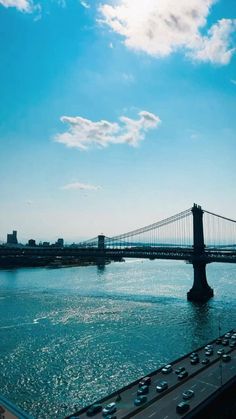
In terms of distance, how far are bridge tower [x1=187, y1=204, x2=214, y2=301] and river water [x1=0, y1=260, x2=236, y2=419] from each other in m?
1.97

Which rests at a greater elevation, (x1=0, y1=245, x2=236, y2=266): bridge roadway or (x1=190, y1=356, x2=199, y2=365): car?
(x1=0, y1=245, x2=236, y2=266): bridge roadway

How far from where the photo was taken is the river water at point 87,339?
86.6 feet

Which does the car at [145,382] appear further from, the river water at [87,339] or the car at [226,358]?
the car at [226,358]

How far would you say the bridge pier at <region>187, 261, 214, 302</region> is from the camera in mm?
61250

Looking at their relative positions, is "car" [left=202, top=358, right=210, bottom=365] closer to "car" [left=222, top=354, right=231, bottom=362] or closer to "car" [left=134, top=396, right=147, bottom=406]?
"car" [left=222, top=354, right=231, bottom=362]

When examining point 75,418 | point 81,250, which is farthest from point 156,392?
point 81,250

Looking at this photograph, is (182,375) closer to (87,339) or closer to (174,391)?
(174,391)

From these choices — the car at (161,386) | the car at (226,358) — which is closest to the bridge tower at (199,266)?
the car at (226,358)

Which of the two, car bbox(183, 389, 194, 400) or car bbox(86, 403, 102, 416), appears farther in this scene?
car bbox(183, 389, 194, 400)

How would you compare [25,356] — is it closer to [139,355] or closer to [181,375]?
[139,355]

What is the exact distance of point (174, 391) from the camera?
2191cm

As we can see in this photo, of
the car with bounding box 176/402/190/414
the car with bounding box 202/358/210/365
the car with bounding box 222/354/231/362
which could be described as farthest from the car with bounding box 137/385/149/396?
the car with bounding box 222/354/231/362

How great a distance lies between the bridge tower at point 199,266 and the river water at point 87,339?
1972 millimetres

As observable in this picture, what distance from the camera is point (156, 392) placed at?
72.1 feet
